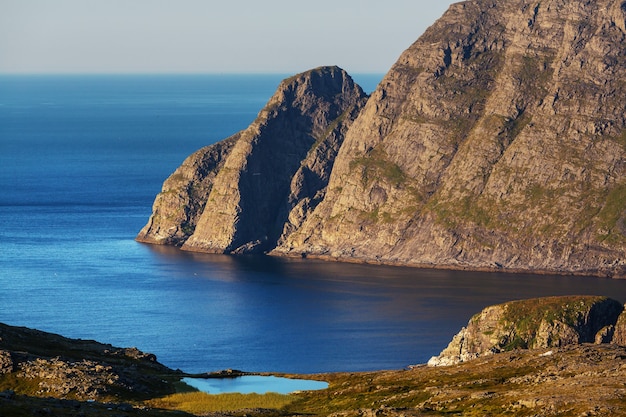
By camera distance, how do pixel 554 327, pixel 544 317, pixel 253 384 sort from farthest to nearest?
pixel 544 317 < pixel 554 327 < pixel 253 384

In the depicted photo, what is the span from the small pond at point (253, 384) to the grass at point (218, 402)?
13.2 ft

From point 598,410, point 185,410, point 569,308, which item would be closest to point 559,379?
point 598,410

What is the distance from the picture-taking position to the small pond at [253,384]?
124m

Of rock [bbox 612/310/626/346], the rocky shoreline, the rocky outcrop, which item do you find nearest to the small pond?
the rocky shoreline

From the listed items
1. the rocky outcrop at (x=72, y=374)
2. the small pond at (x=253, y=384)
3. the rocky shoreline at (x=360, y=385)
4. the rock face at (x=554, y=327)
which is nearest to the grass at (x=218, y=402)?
the rocky shoreline at (x=360, y=385)

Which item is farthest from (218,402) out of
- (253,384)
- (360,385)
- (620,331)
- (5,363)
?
(620,331)

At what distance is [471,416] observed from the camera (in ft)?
337

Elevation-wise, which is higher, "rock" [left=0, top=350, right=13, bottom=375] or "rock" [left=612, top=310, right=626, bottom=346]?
"rock" [left=0, top=350, right=13, bottom=375]

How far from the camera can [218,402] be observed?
11331 centimetres

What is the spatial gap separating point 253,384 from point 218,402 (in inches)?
613

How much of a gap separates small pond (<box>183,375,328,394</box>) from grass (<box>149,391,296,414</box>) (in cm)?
401

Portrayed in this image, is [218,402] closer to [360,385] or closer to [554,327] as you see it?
[360,385]

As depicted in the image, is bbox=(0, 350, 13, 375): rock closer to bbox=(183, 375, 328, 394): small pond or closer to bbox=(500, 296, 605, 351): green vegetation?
bbox=(183, 375, 328, 394): small pond

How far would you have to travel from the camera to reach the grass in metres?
111
